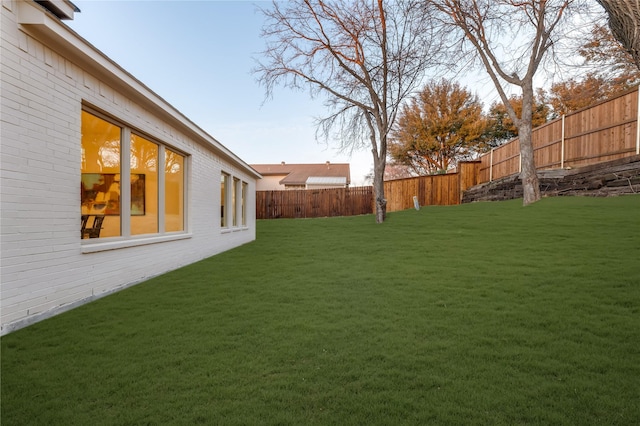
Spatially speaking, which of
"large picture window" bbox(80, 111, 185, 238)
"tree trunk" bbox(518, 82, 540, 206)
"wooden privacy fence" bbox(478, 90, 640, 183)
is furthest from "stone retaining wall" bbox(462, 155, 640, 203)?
"large picture window" bbox(80, 111, 185, 238)

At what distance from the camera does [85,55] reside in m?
3.53

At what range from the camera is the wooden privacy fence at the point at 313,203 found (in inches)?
782

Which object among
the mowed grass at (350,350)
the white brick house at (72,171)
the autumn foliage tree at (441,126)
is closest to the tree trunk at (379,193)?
the mowed grass at (350,350)

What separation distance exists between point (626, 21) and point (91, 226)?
5408 millimetres


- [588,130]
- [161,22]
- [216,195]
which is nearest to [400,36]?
[588,130]

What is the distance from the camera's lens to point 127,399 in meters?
1.91

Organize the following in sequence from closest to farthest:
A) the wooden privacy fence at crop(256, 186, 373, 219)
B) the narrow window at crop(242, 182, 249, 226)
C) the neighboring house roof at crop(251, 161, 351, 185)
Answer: the narrow window at crop(242, 182, 249, 226), the wooden privacy fence at crop(256, 186, 373, 219), the neighboring house roof at crop(251, 161, 351, 185)

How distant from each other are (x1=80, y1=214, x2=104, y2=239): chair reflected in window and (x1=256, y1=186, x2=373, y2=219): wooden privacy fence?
15737 mm

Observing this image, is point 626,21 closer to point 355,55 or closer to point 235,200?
point 235,200

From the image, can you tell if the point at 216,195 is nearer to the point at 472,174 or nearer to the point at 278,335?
the point at 278,335

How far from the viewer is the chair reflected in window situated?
397 cm

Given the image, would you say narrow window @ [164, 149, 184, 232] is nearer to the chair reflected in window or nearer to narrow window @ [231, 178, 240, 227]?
the chair reflected in window

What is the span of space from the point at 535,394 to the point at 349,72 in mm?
13142

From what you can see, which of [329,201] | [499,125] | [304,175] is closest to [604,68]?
[499,125]
